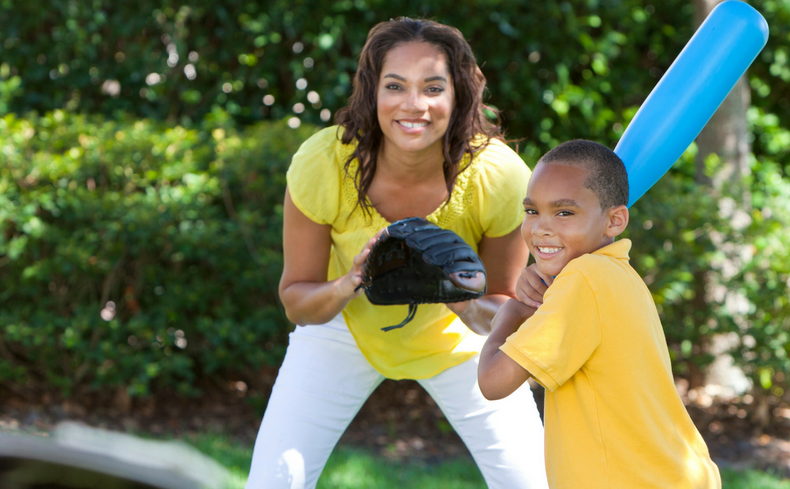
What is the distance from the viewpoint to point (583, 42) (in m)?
5.19

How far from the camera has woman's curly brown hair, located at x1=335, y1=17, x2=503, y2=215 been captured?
2451mm

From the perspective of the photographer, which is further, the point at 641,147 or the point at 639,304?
the point at 641,147

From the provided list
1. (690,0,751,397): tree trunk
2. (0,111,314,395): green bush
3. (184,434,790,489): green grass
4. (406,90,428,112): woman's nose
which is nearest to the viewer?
(406,90,428,112): woman's nose

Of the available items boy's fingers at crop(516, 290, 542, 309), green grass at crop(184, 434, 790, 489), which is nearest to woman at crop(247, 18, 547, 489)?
boy's fingers at crop(516, 290, 542, 309)

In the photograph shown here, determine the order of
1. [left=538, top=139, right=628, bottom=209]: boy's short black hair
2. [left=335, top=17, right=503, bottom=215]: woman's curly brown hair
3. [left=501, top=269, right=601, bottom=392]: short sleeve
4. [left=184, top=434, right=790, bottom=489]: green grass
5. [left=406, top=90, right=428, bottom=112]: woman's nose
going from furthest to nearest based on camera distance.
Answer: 1. [left=184, top=434, right=790, bottom=489]: green grass
2. [left=335, top=17, right=503, bottom=215]: woman's curly brown hair
3. [left=406, top=90, right=428, bottom=112]: woman's nose
4. [left=538, top=139, right=628, bottom=209]: boy's short black hair
5. [left=501, top=269, right=601, bottom=392]: short sleeve

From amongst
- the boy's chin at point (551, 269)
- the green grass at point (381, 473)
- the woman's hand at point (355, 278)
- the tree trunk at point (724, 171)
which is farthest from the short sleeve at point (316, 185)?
the tree trunk at point (724, 171)

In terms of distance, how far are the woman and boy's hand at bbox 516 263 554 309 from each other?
0.42 m

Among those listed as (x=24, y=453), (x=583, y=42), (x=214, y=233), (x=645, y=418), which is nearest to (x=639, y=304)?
(x=645, y=418)

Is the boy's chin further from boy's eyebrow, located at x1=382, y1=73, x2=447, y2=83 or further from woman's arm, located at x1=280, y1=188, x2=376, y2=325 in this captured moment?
boy's eyebrow, located at x1=382, y1=73, x2=447, y2=83

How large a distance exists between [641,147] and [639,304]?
59 cm

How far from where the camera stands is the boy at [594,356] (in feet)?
5.35

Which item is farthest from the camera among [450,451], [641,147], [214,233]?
[450,451]

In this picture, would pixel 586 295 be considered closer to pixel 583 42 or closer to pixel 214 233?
pixel 214 233

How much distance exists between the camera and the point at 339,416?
2.41m
